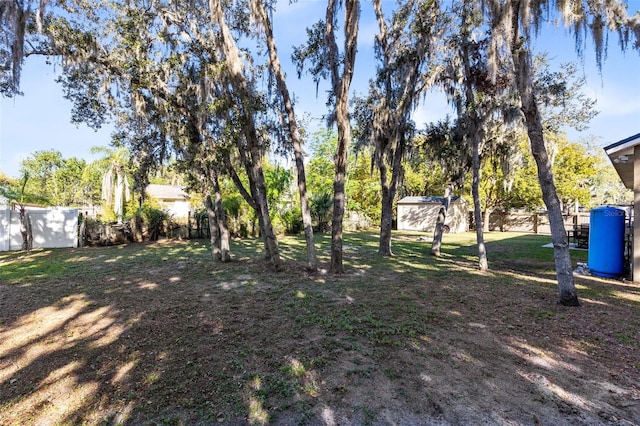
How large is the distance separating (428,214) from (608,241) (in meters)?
15.7

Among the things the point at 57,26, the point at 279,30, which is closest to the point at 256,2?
the point at 279,30

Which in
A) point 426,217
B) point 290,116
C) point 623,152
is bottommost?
point 426,217

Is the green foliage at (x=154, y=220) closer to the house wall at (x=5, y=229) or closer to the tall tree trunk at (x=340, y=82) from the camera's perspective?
the house wall at (x=5, y=229)

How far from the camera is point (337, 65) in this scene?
6.95 metres

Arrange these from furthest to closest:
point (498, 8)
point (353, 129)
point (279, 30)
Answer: point (353, 129) < point (279, 30) < point (498, 8)

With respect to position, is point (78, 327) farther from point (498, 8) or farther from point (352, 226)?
point (352, 226)

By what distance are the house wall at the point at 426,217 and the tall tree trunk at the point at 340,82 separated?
16.3 metres

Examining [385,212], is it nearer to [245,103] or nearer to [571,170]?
[245,103]

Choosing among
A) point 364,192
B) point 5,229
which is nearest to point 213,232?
point 5,229

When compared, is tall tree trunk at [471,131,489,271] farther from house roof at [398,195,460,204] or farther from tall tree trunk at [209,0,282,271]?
house roof at [398,195,460,204]

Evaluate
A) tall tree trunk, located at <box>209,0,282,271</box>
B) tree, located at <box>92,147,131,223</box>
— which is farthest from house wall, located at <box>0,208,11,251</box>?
tall tree trunk, located at <box>209,0,282,271</box>

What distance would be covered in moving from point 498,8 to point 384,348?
4809 millimetres

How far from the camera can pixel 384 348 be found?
329 centimetres

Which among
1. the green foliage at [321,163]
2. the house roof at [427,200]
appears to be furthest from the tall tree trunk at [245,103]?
the house roof at [427,200]
